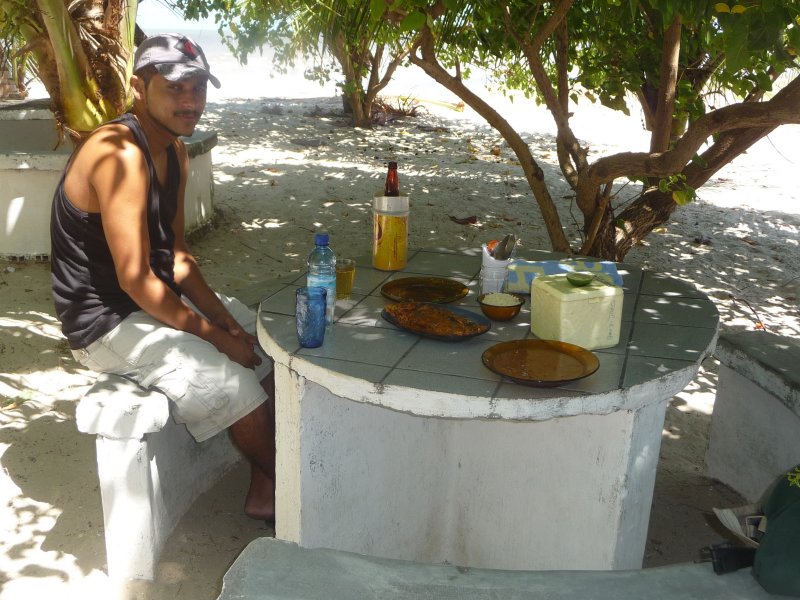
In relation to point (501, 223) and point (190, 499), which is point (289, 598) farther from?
point (501, 223)

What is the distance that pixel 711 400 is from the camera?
4.45 metres

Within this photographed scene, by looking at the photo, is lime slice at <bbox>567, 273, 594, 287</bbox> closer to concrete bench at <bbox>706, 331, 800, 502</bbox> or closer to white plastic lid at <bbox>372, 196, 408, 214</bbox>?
white plastic lid at <bbox>372, 196, 408, 214</bbox>

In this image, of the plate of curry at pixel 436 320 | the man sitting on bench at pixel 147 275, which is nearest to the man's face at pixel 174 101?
the man sitting on bench at pixel 147 275

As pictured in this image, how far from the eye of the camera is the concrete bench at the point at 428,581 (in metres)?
1.94

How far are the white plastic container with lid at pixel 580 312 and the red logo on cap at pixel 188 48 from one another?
60.8 inches

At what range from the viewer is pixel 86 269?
297 centimetres

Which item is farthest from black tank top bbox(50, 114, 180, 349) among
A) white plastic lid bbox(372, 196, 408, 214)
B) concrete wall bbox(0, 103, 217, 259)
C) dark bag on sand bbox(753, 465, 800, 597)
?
concrete wall bbox(0, 103, 217, 259)

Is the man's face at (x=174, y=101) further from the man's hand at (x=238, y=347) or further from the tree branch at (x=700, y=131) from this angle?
the tree branch at (x=700, y=131)

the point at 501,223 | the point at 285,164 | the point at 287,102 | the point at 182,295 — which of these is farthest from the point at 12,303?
the point at 287,102

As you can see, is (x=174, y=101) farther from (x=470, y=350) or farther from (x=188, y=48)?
(x=470, y=350)

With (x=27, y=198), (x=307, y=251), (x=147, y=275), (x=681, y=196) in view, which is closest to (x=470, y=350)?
(x=147, y=275)

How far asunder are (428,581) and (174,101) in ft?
6.34

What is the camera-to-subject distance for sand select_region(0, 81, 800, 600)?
316 cm

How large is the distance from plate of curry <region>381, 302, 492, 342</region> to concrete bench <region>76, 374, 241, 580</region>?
84 cm
